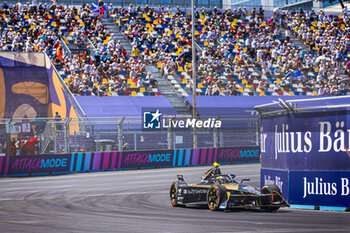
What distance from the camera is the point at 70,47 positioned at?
40.2 metres

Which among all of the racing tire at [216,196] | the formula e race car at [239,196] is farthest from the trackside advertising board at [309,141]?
the racing tire at [216,196]

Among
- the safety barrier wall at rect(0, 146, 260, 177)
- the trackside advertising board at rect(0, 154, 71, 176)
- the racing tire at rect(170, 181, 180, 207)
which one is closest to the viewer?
the racing tire at rect(170, 181, 180, 207)

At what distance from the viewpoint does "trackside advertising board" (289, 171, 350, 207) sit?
1306 cm

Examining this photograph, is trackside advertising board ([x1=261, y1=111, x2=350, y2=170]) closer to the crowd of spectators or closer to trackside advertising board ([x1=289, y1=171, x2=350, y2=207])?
trackside advertising board ([x1=289, y1=171, x2=350, y2=207])

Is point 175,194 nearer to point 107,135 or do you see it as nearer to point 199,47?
point 107,135

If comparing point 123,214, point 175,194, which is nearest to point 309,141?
point 175,194

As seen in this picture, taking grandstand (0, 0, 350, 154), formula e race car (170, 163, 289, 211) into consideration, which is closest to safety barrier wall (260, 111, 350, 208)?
formula e race car (170, 163, 289, 211)

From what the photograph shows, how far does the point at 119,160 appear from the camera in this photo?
3077 cm

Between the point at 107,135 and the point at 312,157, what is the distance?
17.7 metres

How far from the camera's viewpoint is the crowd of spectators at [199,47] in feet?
126

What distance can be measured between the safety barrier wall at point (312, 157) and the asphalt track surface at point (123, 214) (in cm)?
53

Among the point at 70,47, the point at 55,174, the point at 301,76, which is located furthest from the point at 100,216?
the point at 301,76

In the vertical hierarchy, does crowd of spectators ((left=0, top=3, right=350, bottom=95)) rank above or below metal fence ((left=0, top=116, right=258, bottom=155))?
above

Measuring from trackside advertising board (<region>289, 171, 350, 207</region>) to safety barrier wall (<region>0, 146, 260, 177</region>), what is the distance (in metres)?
16.2
